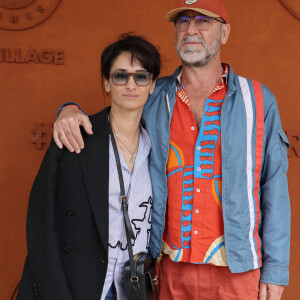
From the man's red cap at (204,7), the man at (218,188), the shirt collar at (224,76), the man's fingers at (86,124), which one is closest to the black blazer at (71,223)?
the man's fingers at (86,124)

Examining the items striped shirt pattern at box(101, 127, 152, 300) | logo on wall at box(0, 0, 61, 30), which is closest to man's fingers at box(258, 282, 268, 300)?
striped shirt pattern at box(101, 127, 152, 300)

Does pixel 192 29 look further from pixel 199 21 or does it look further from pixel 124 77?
pixel 124 77

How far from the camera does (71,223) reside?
6.28 feet

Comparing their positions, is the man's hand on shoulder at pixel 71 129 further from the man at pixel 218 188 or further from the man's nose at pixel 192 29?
the man's nose at pixel 192 29

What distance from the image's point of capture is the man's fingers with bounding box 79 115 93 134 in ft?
6.56

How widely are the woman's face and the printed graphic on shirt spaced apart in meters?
0.48

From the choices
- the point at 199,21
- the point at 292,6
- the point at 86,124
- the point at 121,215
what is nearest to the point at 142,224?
the point at 121,215

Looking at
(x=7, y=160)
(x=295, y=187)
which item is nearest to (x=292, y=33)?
(x=295, y=187)

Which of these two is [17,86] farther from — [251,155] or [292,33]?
[292,33]

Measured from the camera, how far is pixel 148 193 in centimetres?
213

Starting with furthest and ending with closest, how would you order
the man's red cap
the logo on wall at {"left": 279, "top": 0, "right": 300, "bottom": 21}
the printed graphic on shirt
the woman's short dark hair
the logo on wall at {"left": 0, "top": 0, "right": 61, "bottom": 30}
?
1. the logo on wall at {"left": 279, "top": 0, "right": 300, "bottom": 21}
2. the logo on wall at {"left": 0, "top": 0, "right": 61, "bottom": 30}
3. the man's red cap
4. the woman's short dark hair
5. the printed graphic on shirt

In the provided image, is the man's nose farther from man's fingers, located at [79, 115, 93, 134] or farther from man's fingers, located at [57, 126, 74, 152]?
man's fingers, located at [57, 126, 74, 152]

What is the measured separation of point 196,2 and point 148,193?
102 centimetres

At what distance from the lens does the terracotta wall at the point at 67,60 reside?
3.10m
